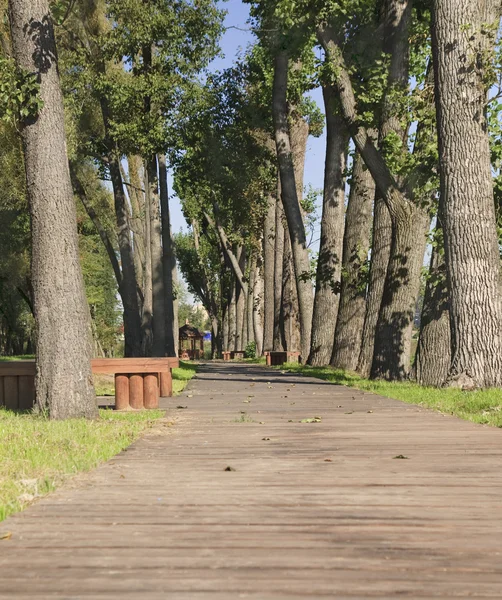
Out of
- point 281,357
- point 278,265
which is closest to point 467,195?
point 281,357

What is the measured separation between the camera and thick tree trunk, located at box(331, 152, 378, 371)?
26000mm

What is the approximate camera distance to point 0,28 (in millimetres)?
28391

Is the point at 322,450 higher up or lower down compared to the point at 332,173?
lower down

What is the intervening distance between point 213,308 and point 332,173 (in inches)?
1996

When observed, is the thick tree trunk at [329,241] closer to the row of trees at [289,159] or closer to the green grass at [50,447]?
the row of trees at [289,159]

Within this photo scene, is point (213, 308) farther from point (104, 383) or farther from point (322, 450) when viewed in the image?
point (322, 450)

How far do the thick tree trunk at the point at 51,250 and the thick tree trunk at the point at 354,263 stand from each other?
13753 millimetres

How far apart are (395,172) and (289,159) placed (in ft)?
42.4

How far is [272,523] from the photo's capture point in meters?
5.38

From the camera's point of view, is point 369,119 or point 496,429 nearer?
point 496,429

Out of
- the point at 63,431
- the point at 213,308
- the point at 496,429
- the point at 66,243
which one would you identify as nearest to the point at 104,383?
the point at 66,243

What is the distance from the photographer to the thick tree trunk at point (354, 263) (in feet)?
85.3

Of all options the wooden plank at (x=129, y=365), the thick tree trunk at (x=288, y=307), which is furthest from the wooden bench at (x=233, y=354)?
the wooden plank at (x=129, y=365)

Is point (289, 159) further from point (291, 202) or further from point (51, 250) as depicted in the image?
point (51, 250)
